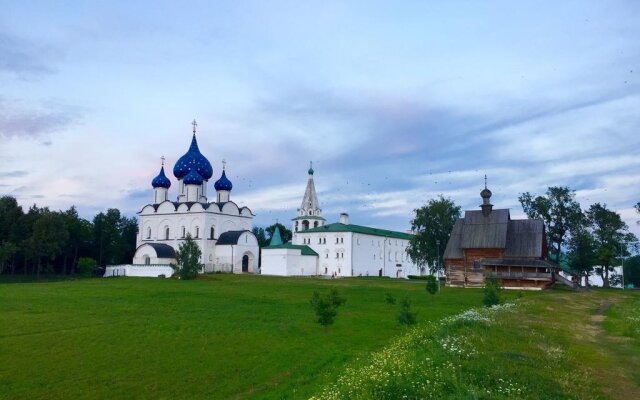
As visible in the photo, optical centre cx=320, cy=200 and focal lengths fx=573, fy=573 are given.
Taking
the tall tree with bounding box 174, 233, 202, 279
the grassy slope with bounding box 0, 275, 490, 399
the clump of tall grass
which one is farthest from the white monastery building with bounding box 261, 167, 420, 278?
the clump of tall grass

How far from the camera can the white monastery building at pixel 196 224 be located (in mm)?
65006

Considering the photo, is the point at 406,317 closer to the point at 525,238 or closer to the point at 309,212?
the point at 525,238

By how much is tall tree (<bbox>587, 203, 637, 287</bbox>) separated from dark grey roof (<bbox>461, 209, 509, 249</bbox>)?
10399mm

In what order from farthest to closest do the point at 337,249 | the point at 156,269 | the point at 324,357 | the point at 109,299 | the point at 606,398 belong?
the point at 337,249
the point at 156,269
the point at 109,299
the point at 324,357
the point at 606,398

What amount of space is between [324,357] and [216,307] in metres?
12.0

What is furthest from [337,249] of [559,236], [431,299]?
[431,299]

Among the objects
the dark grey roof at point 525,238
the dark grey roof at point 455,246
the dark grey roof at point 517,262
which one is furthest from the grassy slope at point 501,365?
the dark grey roof at point 455,246

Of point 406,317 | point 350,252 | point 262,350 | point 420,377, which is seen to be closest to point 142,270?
point 350,252

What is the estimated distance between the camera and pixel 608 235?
5088cm

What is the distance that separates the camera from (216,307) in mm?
26172

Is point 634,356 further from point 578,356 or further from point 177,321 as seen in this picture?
point 177,321

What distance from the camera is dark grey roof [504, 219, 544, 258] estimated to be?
44.2m

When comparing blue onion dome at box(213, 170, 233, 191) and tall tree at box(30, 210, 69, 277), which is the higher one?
blue onion dome at box(213, 170, 233, 191)

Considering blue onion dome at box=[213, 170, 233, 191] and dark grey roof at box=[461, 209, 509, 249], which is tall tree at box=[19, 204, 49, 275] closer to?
blue onion dome at box=[213, 170, 233, 191]
